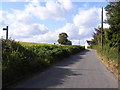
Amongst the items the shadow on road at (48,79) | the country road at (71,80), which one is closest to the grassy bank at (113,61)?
the country road at (71,80)

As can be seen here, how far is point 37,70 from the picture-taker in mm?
15852

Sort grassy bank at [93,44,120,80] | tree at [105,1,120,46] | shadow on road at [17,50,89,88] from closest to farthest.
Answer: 1. shadow on road at [17,50,89,88]
2. grassy bank at [93,44,120,80]
3. tree at [105,1,120,46]

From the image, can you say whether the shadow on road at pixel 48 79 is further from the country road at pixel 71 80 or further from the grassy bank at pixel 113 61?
the grassy bank at pixel 113 61

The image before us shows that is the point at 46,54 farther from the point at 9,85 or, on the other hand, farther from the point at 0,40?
the point at 9,85

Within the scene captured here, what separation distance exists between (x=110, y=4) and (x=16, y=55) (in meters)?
16.0

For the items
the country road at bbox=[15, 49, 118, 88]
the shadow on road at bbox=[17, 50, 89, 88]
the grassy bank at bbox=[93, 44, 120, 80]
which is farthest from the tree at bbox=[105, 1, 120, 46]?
the shadow on road at bbox=[17, 50, 89, 88]

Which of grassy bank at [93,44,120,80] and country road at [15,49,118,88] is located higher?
grassy bank at [93,44,120,80]

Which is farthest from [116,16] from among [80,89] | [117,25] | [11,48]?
[80,89]

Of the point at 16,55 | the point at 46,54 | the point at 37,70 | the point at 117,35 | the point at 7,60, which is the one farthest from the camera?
the point at 117,35

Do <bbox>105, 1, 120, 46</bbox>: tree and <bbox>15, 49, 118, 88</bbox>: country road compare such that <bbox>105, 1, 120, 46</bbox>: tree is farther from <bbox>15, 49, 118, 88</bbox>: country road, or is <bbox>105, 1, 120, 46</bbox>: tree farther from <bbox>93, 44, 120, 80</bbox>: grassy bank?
<bbox>15, 49, 118, 88</bbox>: country road

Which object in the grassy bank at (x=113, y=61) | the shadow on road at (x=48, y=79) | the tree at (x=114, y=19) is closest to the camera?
the shadow on road at (x=48, y=79)

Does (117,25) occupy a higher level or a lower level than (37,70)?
higher

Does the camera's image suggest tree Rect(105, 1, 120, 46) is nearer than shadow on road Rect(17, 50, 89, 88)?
No

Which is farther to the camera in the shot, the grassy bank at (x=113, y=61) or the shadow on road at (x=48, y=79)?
the grassy bank at (x=113, y=61)
